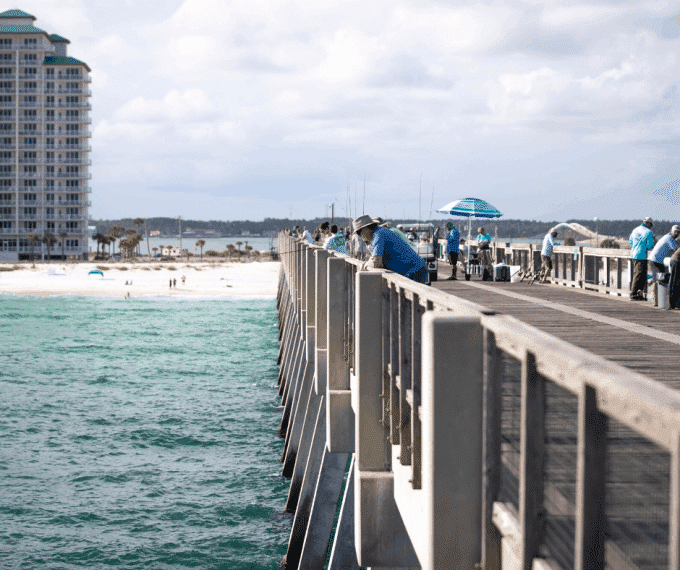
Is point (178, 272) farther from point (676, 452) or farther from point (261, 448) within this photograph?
point (676, 452)

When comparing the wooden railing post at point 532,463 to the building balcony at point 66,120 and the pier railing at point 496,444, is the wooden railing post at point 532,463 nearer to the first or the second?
the pier railing at point 496,444

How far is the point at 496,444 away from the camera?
10.4ft

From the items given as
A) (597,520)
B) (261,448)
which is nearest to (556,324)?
(597,520)

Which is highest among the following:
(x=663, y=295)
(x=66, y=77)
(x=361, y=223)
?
(x=66, y=77)

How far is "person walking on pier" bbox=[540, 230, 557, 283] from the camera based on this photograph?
20.7 m

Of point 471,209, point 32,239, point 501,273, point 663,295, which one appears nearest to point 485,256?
point 501,273

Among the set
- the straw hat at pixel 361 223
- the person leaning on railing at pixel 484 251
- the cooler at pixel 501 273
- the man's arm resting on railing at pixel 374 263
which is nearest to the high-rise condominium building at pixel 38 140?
the person leaning on railing at pixel 484 251

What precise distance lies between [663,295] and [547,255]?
700 centimetres

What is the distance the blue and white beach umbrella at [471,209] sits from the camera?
26.2 metres

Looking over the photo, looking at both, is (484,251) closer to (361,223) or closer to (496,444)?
(361,223)

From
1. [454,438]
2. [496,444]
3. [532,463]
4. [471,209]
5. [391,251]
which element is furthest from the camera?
[471,209]

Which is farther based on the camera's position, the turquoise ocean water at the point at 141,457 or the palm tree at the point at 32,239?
the palm tree at the point at 32,239

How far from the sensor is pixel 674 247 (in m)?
14.8

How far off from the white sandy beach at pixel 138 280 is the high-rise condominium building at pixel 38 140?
10333 millimetres
